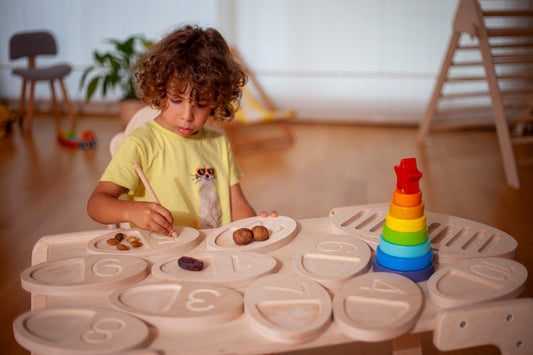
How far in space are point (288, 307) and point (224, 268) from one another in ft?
0.58

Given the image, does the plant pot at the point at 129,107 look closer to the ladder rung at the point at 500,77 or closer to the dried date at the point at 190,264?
the ladder rung at the point at 500,77

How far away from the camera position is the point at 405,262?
945 mm

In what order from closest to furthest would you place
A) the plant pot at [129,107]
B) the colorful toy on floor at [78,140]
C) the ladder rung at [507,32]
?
the ladder rung at [507,32] < the colorful toy on floor at [78,140] < the plant pot at [129,107]

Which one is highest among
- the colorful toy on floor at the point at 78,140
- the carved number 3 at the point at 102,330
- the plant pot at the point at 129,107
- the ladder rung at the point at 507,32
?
the ladder rung at the point at 507,32

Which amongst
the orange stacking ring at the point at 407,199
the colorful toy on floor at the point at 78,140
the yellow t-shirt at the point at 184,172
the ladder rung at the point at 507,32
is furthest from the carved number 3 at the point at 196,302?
the colorful toy on floor at the point at 78,140

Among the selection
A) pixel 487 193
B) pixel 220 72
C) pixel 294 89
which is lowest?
pixel 487 193

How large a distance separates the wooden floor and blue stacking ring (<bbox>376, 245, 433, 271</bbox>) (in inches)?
29.4

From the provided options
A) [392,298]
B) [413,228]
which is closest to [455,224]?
[413,228]

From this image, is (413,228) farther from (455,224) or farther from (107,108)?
(107,108)

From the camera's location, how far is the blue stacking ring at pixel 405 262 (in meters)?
0.95

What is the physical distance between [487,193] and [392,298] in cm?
237

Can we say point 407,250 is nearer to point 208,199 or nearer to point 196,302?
point 196,302

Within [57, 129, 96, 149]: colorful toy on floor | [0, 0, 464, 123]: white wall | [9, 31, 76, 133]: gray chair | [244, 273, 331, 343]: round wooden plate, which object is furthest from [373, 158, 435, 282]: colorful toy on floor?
[9, 31, 76, 133]: gray chair

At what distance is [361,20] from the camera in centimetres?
445
